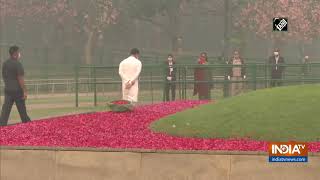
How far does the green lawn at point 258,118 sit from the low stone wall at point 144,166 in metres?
1.87

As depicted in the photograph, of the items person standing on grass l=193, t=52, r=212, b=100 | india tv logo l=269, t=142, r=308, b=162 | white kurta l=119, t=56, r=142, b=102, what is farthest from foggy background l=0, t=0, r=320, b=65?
india tv logo l=269, t=142, r=308, b=162

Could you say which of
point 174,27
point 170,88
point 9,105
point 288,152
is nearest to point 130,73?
point 9,105

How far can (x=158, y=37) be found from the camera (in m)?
64.6

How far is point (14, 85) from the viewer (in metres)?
16.1

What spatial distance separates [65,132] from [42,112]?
9966mm

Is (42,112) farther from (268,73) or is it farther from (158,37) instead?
(158,37)

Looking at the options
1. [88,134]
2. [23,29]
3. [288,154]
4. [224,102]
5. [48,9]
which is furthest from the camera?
[23,29]

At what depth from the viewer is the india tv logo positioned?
912 cm

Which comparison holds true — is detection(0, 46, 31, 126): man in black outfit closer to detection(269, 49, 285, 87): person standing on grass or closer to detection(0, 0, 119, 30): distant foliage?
detection(269, 49, 285, 87): person standing on grass

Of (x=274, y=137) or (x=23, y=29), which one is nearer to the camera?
(x=274, y=137)

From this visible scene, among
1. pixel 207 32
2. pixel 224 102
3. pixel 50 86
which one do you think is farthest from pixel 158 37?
pixel 224 102

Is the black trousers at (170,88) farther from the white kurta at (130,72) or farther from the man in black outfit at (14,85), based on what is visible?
the man in black outfit at (14,85)

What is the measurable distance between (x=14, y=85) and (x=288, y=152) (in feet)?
26.4

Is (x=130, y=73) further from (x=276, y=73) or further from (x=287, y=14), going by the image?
(x=287, y=14)
